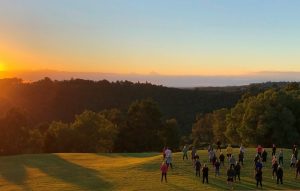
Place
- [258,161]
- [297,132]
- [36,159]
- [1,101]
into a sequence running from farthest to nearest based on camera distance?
[1,101], [297,132], [36,159], [258,161]

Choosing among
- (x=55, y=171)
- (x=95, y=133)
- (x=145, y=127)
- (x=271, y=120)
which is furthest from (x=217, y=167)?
(x=145, y=127)

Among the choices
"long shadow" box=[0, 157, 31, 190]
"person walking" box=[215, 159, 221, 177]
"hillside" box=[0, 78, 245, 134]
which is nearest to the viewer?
"person walking" box=[215, 159, 221, 177]

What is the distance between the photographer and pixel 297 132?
255ft

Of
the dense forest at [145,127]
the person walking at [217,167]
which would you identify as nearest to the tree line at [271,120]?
the dense forest at [145,127]

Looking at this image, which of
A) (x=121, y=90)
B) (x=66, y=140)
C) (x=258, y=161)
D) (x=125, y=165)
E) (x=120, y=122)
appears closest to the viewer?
(x=258, y=161)

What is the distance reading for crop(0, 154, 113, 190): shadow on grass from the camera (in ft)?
136

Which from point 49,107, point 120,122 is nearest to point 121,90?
point 49,107

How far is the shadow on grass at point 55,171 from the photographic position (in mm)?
41375

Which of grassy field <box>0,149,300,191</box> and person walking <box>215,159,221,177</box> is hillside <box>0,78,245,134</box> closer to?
grassy field <box>0,149,300,191</box>

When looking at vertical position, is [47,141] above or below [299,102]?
below

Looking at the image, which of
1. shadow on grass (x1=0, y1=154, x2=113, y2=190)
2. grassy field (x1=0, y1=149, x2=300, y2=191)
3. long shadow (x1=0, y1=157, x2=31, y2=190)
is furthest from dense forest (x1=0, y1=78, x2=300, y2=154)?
grassy field (x1=0, y1=149, x2=300, y2=191)

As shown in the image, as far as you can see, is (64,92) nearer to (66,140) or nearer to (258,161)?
(66,140)

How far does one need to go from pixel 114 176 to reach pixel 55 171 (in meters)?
8.65

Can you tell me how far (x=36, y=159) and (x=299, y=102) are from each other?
45290 millimetres
